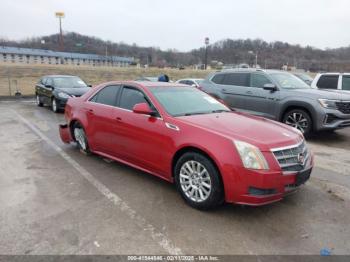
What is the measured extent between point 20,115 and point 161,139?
9.79 metres

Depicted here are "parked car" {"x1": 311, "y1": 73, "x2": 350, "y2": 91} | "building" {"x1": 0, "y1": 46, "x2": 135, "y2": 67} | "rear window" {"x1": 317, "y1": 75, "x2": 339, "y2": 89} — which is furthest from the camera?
"building" {"x1": 0, "y1": 46, "x2": 135, "y2": 67}

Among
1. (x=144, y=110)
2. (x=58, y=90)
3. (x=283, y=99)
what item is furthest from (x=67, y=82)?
(x=144, y=110)

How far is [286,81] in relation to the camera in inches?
336

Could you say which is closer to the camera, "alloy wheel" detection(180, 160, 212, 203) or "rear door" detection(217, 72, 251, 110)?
"alloy wheel" detection(180, 160, 212, 203)

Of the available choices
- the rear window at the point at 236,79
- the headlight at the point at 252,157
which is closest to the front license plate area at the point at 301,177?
the headlight at the point at 252,157

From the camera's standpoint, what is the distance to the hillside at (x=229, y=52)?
5105 cm

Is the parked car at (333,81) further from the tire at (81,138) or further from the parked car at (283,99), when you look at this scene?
the tire at (81,138)

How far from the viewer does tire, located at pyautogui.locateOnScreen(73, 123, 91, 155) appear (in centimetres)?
602

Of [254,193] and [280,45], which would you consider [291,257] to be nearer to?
[254,193]

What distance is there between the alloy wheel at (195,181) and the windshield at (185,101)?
2.79 ft

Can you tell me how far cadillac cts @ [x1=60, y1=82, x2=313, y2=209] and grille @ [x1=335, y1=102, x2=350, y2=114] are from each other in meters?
3.91

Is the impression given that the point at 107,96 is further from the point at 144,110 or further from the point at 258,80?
the point at 258,80

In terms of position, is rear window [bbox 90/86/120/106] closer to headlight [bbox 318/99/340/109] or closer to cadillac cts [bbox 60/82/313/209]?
cadillac cts [bbox 60/82/313/209]

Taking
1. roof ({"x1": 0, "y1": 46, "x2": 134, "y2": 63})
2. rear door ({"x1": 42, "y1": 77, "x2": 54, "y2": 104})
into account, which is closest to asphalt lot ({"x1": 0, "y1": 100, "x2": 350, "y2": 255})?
rear door ({"x1": 42, "y1": 77, "x2": 54, "y2": 104})
